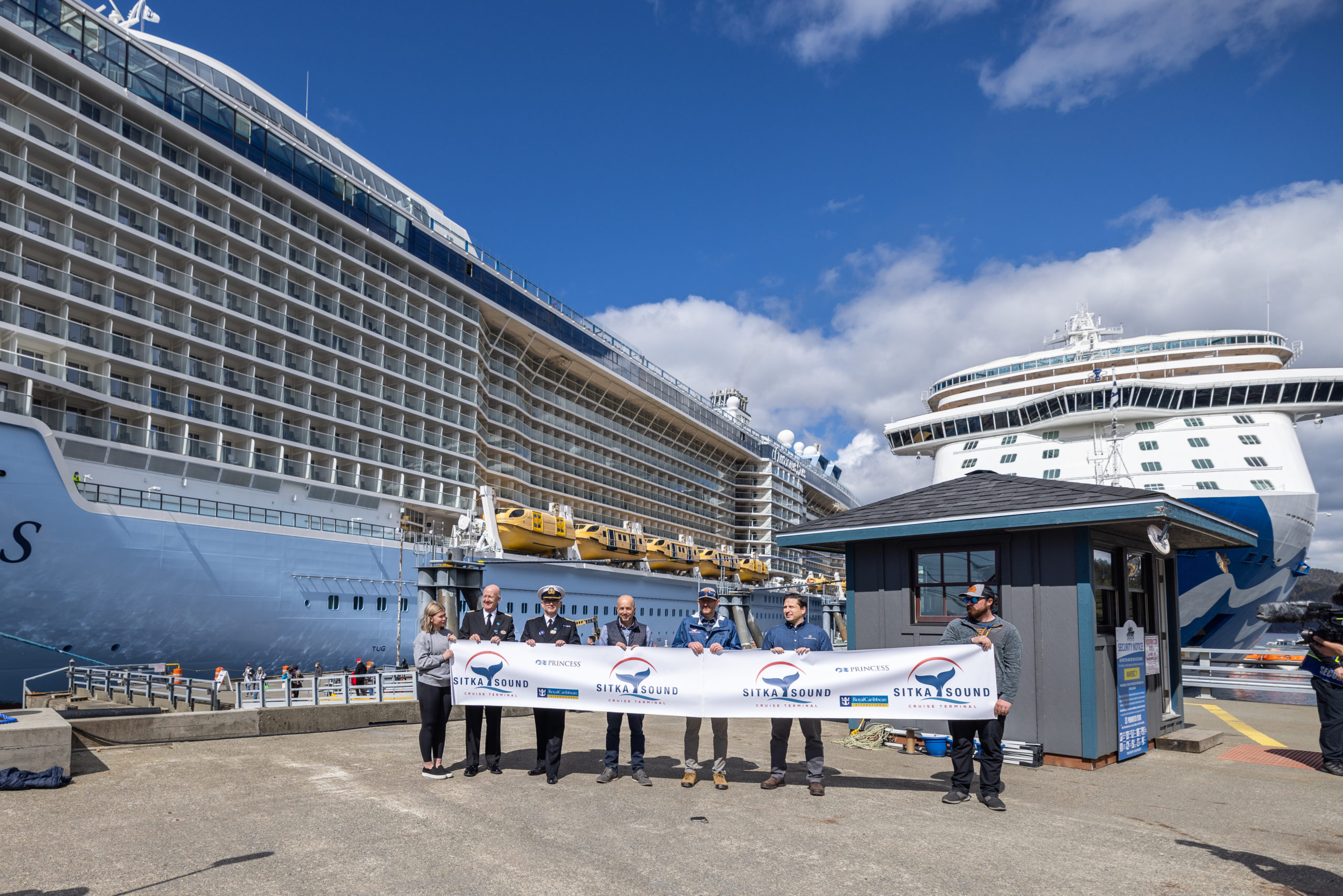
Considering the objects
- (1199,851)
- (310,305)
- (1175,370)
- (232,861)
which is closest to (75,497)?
(310,305)

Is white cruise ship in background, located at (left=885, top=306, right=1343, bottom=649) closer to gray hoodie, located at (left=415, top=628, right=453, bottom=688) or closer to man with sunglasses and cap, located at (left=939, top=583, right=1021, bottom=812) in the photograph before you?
man with sunglasses and cap, located at (left=939, top=583, right=1021, bottom=812)

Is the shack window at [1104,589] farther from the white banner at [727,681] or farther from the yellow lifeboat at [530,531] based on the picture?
the yellow lifeboat at [530,531]

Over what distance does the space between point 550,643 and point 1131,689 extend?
6.65m

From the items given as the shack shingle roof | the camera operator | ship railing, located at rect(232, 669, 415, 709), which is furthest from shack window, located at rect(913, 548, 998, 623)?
ship railing, located at rect(232, 669, 415, 709)

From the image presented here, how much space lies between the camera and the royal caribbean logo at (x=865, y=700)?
759cm

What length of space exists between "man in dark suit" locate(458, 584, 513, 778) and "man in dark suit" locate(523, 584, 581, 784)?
0.28m

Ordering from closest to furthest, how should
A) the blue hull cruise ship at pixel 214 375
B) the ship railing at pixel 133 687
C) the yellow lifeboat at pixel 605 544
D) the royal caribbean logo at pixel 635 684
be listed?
the royal caribbean logo at pixel 635 684, the ship railing at pixel 133 687, the blue hull cruise ship at pixel 214 375, the yellow lifeboat at pixel 605 544

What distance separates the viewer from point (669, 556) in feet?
154

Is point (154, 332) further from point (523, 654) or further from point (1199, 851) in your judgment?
point (1199, 851)

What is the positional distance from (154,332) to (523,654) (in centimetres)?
2309

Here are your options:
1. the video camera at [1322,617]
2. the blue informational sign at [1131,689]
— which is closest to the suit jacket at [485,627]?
the blue informational sign at [1131,689]

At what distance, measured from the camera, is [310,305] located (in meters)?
30.6

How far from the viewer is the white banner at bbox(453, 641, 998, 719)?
7.46 meters

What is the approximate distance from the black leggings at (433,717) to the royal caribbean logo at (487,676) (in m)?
0.21
